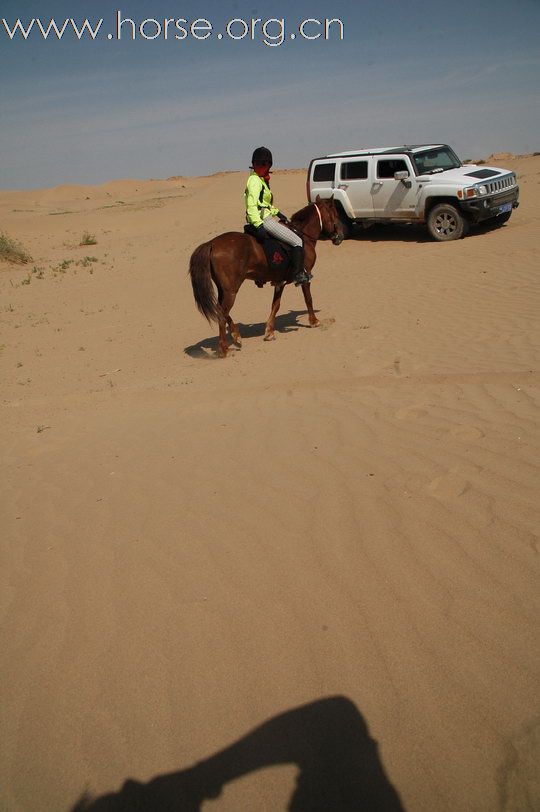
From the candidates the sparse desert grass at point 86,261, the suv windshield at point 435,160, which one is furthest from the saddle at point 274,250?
the sparse desert grass at point 86,261

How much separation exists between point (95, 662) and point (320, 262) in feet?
43.1

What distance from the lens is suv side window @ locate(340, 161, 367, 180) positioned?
15.4 meters

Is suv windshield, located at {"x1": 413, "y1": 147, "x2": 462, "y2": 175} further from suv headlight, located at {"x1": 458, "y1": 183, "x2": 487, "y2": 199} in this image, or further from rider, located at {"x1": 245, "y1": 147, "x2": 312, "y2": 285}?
rider, located at {"x1": 245, "y1": 147, "x2": 312, "y2": 285}

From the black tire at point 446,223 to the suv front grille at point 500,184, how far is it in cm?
82

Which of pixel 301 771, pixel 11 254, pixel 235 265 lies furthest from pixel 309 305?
pixel 11 254

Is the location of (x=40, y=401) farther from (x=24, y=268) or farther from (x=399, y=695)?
(x=24, y=268)

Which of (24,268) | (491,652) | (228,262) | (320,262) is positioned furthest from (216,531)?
(24,268)

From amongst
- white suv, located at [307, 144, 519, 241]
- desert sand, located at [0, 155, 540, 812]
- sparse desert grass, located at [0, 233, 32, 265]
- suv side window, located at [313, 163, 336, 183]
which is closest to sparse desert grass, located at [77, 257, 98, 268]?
sparse desert grass, located at [0, 233, 32, 265]

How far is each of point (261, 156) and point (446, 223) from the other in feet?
25.9

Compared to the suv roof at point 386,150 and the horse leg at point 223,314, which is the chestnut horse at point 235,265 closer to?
the horse leg at point 223,314

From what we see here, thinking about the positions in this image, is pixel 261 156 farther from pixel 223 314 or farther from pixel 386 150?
pixel 386 150

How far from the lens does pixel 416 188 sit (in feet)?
46.8

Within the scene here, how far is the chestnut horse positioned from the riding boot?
0.56 feet

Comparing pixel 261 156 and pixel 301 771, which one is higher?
pixel 261 156
